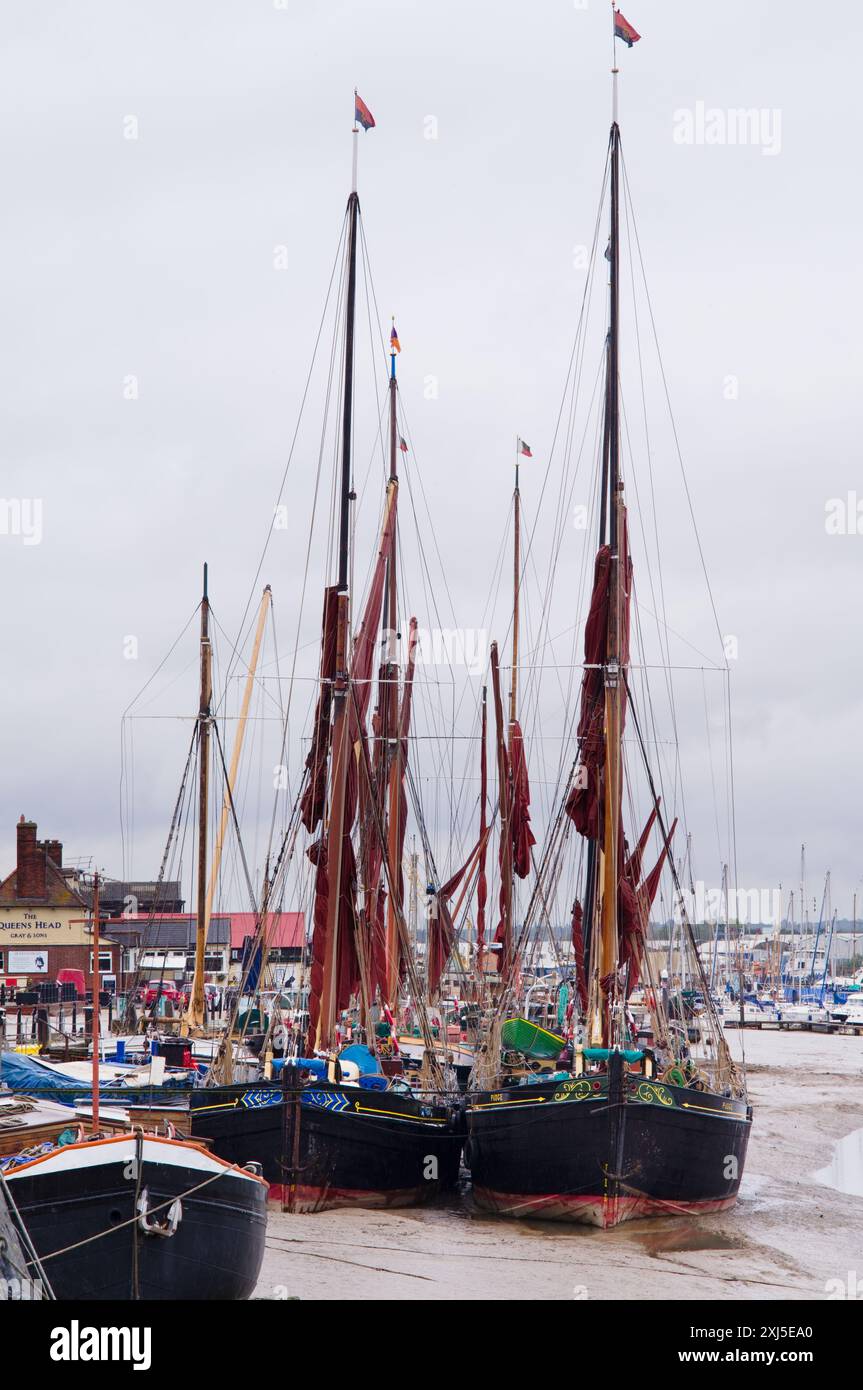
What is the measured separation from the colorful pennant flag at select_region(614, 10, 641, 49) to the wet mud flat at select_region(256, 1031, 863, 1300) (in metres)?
28.3

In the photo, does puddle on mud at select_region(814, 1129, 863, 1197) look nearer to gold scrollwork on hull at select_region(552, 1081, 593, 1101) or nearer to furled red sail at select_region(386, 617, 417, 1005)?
gold scrollwork on hull at select_region(552, 1081, 593, 1101)

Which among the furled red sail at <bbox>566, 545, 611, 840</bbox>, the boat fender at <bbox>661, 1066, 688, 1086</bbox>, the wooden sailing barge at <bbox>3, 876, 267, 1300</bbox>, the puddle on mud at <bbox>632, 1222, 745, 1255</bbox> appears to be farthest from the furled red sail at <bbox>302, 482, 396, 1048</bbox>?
the wooden sailing barge at <bbox>3, 876, 267, 1300</bbox>

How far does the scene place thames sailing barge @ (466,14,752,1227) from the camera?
32250mm

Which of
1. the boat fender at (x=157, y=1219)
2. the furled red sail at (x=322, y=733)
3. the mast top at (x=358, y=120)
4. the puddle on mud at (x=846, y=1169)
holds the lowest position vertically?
the puddle on mud at (x=846, y=1169)

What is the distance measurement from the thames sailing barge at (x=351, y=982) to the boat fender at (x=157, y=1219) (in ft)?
40.5

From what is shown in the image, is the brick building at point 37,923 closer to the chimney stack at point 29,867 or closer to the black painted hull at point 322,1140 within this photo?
the chimney stack at point 29,867

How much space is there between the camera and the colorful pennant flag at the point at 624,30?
4047cm

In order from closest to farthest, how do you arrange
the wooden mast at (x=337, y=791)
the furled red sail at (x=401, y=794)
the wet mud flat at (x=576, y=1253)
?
1. the wet mud flat at (x=576, y=1253)
2. the wooden mast at (x=337, y=791)
3. the furled red sail at (x=401, y=794)

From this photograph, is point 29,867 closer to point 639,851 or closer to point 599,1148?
point 639,851

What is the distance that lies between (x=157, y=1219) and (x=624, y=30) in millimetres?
31875

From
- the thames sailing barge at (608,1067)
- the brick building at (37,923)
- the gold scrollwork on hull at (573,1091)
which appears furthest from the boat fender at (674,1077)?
the brick building at (37,923)

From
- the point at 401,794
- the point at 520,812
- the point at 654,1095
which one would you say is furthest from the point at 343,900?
the point at 520,812
